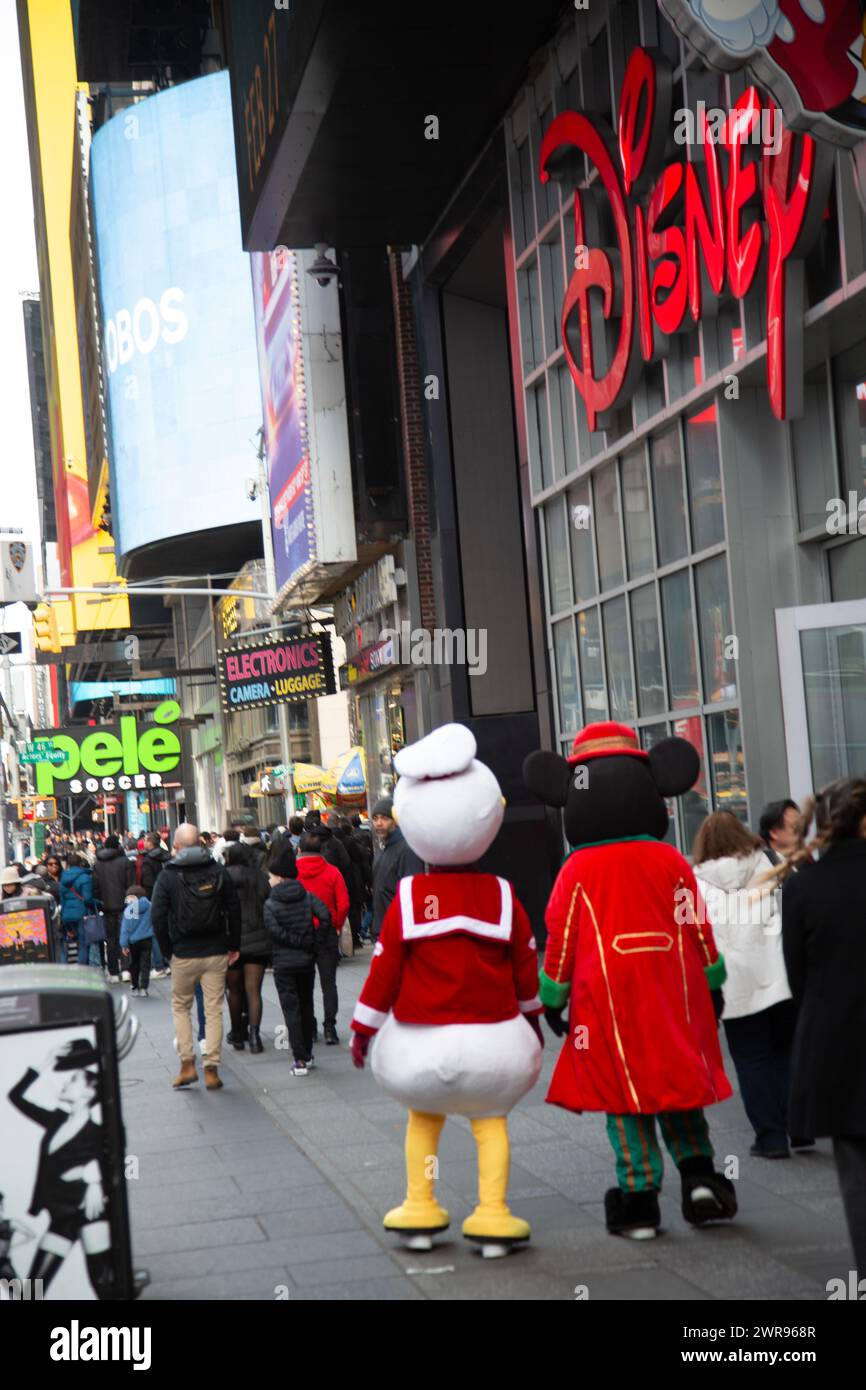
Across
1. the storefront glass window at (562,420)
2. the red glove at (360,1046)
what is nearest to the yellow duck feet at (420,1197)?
→ the red glove at (360,1046)

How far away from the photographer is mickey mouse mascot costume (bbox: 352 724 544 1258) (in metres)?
6.87

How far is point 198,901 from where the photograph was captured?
12086 mm

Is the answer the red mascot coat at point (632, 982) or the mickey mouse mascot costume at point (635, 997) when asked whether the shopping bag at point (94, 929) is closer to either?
the mickey mouse mascot costume at point (635, 997)

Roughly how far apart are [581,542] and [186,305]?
39.3m

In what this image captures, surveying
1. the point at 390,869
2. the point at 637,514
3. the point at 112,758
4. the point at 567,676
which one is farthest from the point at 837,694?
the point at 112,758

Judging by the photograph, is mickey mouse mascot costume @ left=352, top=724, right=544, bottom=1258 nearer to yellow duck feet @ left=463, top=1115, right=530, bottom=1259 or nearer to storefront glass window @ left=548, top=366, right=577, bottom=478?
yellow duck feet @ left=463, top=1115, right=530, bottom=1259

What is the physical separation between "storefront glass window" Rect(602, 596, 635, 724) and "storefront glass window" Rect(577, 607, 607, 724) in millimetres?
224

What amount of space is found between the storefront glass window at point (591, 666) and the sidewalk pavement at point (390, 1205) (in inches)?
171

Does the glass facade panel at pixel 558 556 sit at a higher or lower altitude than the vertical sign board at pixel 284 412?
lower

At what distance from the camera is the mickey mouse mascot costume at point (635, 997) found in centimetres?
680

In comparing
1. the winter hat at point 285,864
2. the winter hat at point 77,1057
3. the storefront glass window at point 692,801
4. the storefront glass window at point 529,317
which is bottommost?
the winter hat at point 77,1057

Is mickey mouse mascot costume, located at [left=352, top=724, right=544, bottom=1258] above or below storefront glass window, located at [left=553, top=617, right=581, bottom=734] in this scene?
below

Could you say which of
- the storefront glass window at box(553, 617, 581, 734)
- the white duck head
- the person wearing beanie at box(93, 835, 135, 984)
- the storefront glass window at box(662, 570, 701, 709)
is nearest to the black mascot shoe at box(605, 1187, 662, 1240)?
the white duck head
